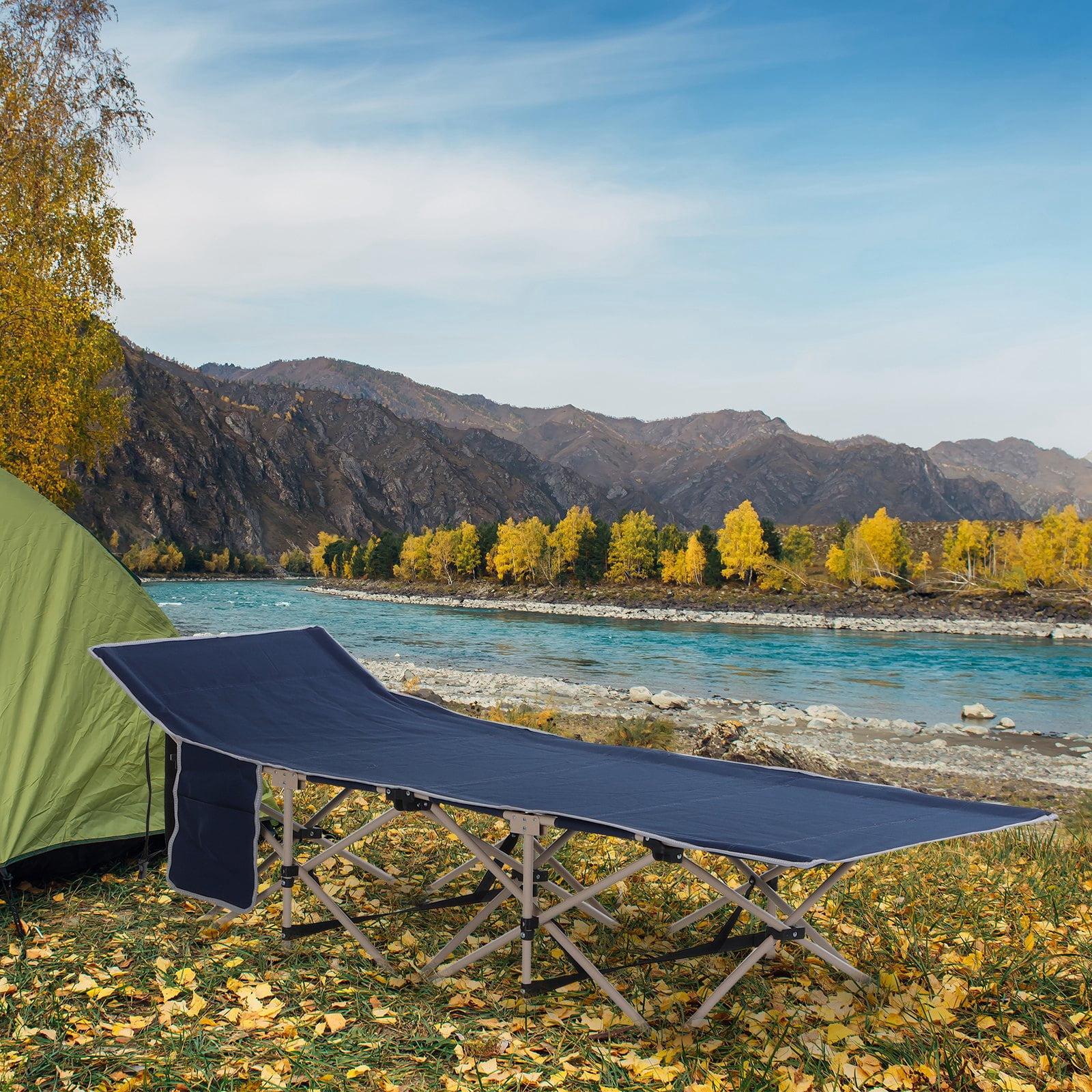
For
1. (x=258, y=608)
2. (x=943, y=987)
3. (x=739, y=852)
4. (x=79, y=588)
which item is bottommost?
(x=258, y=608)

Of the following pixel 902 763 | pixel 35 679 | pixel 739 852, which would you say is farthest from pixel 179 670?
pixel 902 763

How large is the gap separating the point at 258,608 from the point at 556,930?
58776 millimetres

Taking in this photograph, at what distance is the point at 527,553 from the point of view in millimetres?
75625

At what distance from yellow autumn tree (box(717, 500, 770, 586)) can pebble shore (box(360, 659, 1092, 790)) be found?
43819 mm

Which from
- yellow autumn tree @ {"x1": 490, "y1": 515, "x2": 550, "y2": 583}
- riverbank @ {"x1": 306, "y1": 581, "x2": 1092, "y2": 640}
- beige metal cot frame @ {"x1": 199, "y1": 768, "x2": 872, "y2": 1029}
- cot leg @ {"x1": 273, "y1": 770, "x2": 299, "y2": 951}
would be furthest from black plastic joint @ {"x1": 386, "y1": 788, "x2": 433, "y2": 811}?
yellow autumn tree @ {"x1": 490, "y1": 515, "x2": 550, "y2": 583}

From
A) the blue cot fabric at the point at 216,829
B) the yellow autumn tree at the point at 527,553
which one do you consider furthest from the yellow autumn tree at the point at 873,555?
the blue cot fabric at the point at 216,829

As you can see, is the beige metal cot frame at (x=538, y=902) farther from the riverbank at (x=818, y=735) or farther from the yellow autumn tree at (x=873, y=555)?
the yellow autumn tree at (x=873, y=555)

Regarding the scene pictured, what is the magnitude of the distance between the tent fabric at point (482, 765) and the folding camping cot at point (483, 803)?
13mm

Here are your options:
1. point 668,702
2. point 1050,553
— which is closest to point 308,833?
point 668,702

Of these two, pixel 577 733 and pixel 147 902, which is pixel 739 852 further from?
pixel 577 733

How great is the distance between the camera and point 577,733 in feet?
47.1

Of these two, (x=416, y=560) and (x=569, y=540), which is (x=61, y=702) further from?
(x=416, y=560)

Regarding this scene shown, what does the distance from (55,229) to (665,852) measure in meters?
12.0

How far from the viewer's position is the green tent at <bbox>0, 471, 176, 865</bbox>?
4.97 metres
